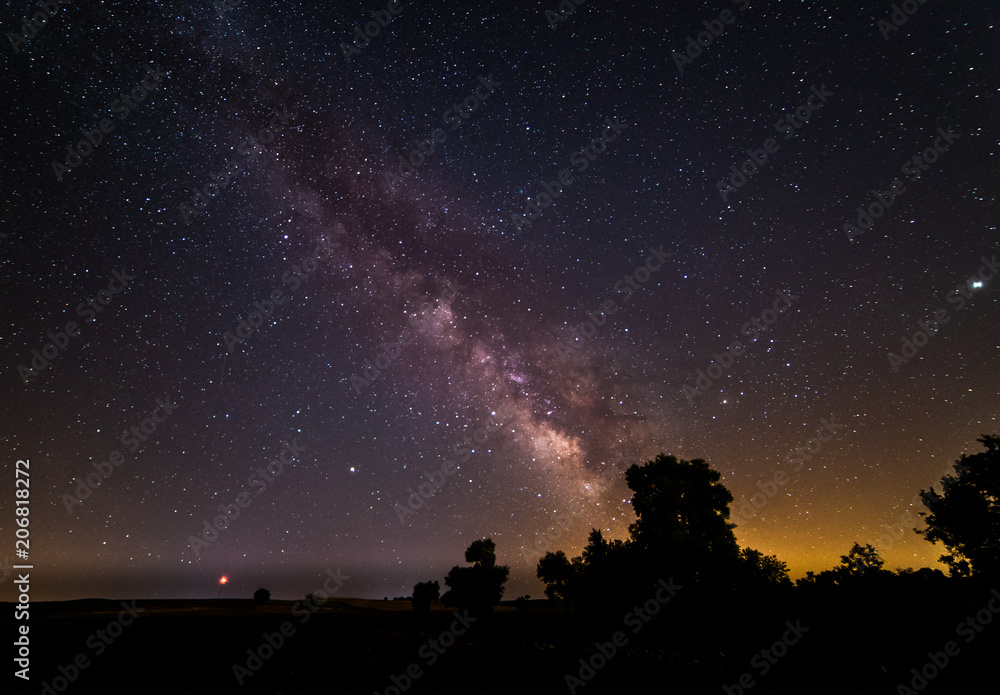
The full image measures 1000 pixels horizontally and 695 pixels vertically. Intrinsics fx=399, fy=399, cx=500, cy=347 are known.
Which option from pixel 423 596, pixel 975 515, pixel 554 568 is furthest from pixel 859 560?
pixel 423 596

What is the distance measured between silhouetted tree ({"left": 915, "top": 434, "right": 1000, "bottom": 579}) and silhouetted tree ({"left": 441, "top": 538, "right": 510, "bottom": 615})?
109 ft

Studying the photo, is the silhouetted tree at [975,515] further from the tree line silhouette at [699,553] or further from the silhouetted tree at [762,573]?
the silhouetted tree at [762,573]

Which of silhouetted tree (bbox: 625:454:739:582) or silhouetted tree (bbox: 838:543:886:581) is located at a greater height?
silhouetted tree (bbox: 625:454:739:582)

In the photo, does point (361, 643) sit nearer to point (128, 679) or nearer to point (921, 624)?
point (128, 679)

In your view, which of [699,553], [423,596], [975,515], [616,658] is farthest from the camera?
[423,596]

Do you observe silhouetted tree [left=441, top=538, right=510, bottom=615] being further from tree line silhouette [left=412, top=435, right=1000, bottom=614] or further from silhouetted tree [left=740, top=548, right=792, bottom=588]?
silhouetted tree [left=740, top=548, right=792, bottom=588]

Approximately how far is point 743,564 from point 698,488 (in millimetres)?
18544

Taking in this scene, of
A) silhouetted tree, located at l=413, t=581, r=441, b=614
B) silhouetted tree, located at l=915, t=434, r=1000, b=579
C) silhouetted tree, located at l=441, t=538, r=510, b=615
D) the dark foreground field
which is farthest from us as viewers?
silhouetted tree, located at l=413, t=581, r=441, b=614

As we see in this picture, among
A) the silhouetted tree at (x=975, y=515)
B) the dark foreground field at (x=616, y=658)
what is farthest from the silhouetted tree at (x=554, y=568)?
the silhouetted tree at (x=975, y=515)

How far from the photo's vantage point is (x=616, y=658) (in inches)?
547

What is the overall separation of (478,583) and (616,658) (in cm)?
2468

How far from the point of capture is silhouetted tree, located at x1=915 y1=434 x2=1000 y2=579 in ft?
81.6

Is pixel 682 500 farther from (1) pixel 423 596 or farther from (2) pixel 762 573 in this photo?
(1) pixel 423 596

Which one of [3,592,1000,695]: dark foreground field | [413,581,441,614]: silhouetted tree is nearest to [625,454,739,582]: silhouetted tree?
[3,592,1000,695]: dark foreground field
